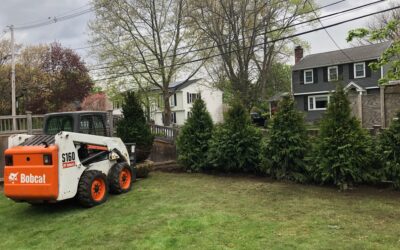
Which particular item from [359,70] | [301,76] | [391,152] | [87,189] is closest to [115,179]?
[87,189]

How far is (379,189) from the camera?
24.8 ft

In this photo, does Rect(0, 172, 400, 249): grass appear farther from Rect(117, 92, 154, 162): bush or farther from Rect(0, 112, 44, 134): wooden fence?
Rect(0, 112, 44, 134): wooden fence

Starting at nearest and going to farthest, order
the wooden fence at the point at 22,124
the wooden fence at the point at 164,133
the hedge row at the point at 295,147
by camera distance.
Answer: the hedge row at the point at 295,147 < the wooden fence at the point at 22,124 < the wooden fence at the point at 164,133

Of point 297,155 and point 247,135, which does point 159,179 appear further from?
point 297,155

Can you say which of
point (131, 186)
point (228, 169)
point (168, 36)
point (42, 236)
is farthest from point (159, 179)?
point (168, 36)

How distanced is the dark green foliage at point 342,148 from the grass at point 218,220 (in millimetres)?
320

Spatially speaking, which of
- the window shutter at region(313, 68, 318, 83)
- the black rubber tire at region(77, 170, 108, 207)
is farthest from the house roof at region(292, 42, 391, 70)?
the black rubber tire at region(77, 170, 108, 207)

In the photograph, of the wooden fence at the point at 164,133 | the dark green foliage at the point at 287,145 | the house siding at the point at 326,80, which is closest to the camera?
the dark green foliage at the point at 287,145

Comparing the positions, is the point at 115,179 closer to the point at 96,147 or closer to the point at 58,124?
the point at 96,147

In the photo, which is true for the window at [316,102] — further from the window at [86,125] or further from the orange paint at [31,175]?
the orange paint at [31,175]

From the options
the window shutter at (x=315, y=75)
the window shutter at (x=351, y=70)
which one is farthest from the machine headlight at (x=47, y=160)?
the window shutter at (x=315, y=75)

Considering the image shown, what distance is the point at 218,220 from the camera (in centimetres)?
593

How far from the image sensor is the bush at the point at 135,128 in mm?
11211

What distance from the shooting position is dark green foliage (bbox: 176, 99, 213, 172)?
432 inches
